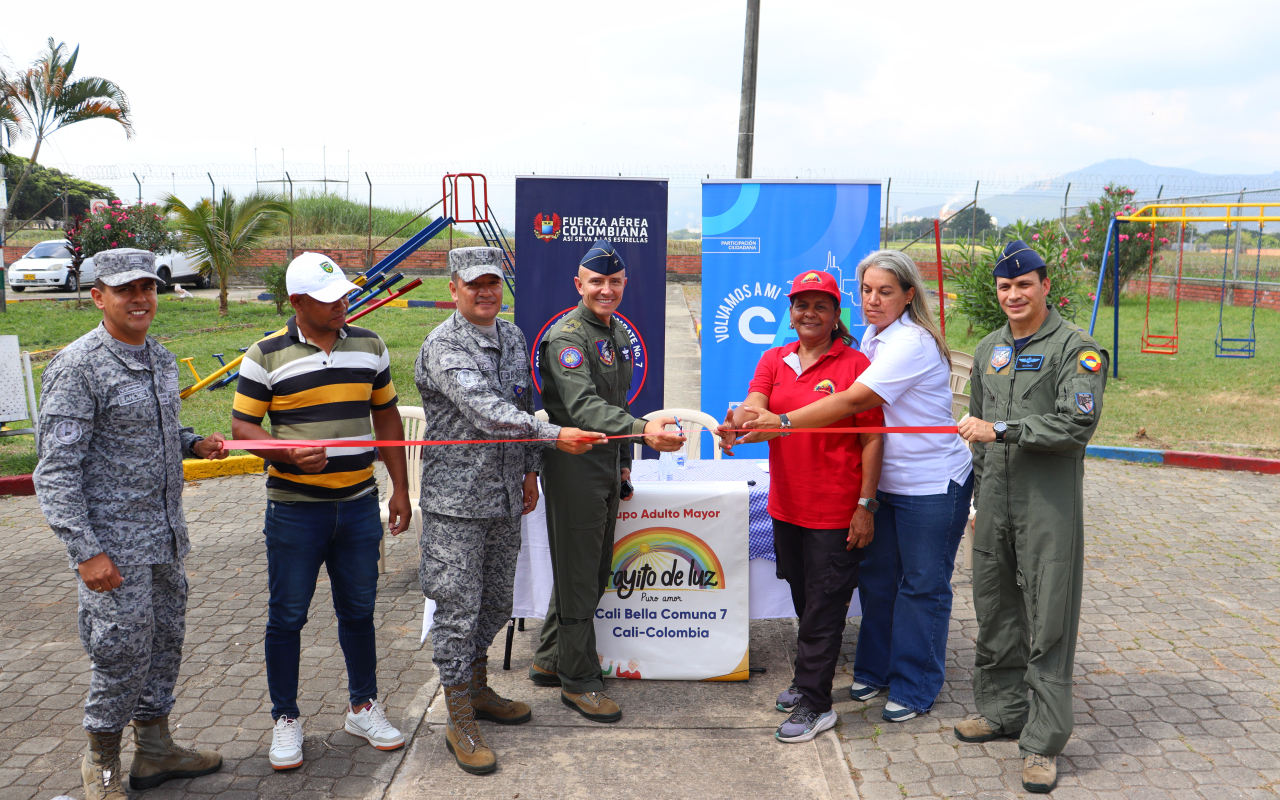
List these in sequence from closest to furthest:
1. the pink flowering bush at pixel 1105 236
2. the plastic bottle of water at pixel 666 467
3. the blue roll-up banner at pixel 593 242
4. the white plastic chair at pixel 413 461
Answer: the plastic bottle of water at pixel 666 467, the white plastic chair at pixel 413 461, the blue roll-up banner at pixel 593 242, the pink flowering bush at pixel 1105 236

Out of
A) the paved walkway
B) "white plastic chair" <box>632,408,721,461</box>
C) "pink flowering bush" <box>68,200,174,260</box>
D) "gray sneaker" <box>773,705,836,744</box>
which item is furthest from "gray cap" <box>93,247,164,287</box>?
"pink flowering bush" <box>68,200,174,260</box>

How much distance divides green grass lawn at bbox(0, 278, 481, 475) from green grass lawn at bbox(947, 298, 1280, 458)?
8.29 m

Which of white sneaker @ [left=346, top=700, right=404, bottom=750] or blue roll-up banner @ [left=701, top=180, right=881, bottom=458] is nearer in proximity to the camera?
white sneaker @ [left=346, top=700, right=404, bottom=750]

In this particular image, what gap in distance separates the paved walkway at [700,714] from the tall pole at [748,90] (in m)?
7.45

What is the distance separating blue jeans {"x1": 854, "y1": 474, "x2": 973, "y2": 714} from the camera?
12.0 feet

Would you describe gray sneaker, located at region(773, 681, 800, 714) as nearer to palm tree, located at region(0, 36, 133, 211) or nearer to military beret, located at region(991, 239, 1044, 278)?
military beret, located at region(991, 239, 1044, 278)

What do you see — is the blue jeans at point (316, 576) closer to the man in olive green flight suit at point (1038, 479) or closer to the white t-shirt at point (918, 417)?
the white t-shirt at point (918, 417)

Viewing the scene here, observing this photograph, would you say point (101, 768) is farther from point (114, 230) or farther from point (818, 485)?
point (114, 230)


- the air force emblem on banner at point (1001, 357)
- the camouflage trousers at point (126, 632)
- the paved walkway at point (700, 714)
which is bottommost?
the paved walkway at point (700, 714)

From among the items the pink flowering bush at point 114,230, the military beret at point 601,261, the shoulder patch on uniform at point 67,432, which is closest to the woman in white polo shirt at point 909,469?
the military beret at point 601,261

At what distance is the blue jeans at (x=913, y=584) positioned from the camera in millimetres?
3664

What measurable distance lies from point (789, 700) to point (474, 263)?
2.30 m

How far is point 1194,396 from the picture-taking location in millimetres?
11094

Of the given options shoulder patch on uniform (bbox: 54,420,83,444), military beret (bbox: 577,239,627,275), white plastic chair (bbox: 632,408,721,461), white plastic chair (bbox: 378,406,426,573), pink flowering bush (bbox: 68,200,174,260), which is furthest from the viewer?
pink flowering bush (bbox: 68,200,174,260)
